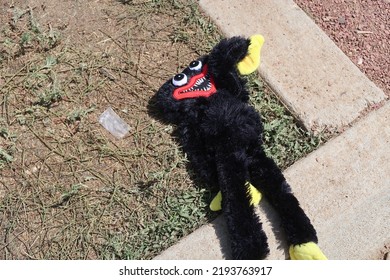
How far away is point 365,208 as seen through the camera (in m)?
3.23

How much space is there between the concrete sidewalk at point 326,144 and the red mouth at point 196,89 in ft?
1.52

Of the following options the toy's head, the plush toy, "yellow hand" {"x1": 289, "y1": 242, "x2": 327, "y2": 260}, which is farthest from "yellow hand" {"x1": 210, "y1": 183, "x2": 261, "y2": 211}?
the toy's head

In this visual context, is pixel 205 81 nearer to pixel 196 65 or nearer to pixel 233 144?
pixel 196 65

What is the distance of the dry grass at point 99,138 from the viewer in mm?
3188

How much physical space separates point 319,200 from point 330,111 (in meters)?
0.60

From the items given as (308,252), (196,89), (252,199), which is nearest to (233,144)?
(252,199)

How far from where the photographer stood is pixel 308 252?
2.97 metres

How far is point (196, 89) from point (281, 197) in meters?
0.81

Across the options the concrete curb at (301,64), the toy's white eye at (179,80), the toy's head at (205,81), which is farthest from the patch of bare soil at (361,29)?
the toy's white eye at (179,80)

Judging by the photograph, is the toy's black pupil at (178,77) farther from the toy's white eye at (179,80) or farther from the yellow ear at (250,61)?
the yellow ear at (250,61)

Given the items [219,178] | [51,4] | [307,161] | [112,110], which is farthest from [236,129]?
[51,4]

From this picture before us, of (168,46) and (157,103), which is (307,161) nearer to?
(157,103)

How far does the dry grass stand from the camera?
3188 mm

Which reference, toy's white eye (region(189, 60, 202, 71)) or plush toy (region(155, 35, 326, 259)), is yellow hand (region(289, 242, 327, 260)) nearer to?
plush toy (region(155, 35, 326, 259))
